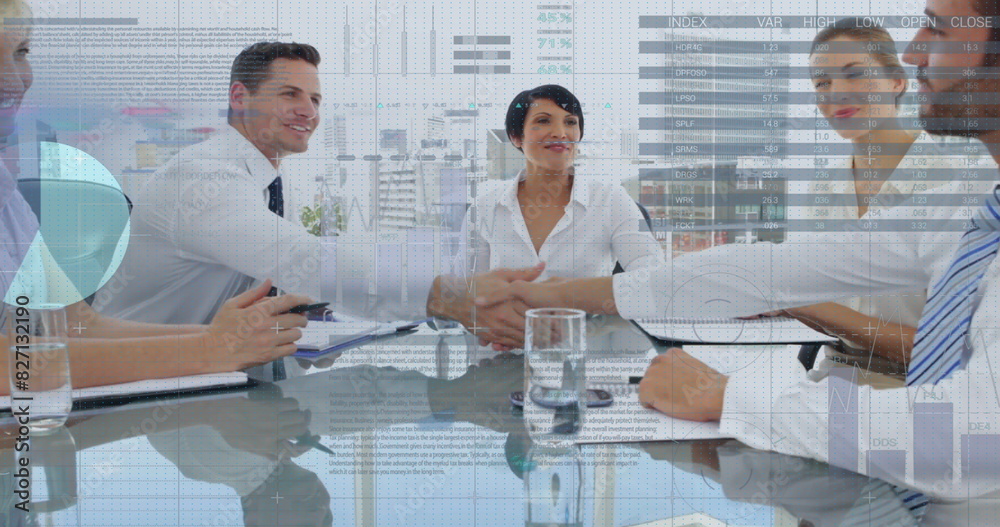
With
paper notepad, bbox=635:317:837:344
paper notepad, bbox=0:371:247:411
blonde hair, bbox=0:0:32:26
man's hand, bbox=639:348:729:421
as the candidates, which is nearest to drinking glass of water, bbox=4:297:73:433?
paper notepad, bbox=0:371:247:411

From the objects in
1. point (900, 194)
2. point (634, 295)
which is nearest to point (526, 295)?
point (634, 295)

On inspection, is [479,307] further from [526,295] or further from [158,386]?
[158,386]

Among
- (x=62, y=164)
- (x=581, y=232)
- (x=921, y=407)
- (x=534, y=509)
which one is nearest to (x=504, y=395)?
(x=534, y=509)

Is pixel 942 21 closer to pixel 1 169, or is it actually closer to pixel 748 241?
pixel 748 241

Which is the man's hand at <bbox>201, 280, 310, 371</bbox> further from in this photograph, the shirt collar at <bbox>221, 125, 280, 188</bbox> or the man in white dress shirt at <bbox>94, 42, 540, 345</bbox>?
the shirt collar at <bbox>221, 125, 280, 188</bbox>

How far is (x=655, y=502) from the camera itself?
710mm

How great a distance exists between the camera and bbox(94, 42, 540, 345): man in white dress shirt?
1.09 meters

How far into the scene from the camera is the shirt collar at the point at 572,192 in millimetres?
1141

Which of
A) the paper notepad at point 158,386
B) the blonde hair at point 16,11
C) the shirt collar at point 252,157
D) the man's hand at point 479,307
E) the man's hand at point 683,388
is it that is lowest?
the paper notepad at point 158,386

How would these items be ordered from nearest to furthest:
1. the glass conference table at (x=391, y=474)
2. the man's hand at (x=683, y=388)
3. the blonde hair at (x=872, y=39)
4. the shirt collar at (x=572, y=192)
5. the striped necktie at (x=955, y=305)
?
the glass conference table at (x=391, y=474), the man's hand at (x=683, y=388), the striped necktie at (x=955, y=305), the blonde hair at (x=872, y=39), the shirt collar at (x=572, y=192)

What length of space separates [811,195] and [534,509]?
684 mm

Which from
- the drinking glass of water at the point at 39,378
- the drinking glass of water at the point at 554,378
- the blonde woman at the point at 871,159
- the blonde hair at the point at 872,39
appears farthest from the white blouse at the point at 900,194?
the drinking glass of water at the point at 39,378

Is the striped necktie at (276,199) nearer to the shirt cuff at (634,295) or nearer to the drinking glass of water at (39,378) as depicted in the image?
the drinking glass of water at (39,378)

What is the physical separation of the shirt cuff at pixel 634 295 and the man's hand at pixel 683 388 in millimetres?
263
